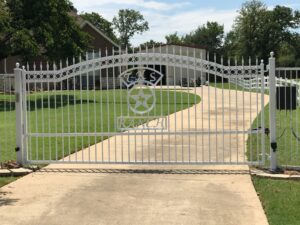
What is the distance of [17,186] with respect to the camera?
8.32m

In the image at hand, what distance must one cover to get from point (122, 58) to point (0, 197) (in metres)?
3.37

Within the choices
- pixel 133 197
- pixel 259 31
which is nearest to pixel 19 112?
pixel 133 197

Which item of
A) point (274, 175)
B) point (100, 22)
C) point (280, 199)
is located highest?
point (100, 22)

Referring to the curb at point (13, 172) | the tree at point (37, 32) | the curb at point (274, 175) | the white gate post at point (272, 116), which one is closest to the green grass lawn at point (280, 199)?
the curb at point (274, 175)

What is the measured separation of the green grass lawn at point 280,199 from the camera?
6.36 meters

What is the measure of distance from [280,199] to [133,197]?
2.01 metres

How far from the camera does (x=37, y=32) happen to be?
29.8 meters

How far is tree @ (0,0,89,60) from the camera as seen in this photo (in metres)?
28.9

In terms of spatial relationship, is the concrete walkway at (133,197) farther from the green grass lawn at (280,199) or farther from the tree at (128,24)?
the tree at (128,24)

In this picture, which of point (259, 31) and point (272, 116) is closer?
point (272, 116)

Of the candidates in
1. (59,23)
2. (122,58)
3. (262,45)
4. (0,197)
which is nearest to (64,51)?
(59,23)

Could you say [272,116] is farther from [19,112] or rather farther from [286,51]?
[286,51]

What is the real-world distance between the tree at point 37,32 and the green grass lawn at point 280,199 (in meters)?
22.5

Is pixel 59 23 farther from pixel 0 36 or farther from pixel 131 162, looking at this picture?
pixel 131 162
